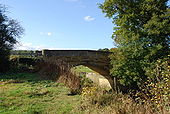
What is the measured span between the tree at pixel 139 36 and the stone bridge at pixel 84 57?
3.49m

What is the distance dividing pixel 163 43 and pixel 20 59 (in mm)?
14584

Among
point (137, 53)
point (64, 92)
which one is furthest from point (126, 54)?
point (64, 92)

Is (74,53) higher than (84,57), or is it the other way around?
(74,53)

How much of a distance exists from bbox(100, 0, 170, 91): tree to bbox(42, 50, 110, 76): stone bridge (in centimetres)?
349

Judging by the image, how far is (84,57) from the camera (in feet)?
57.6

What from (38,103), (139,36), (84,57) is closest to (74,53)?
(84,57)

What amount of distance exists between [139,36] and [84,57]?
635 cm

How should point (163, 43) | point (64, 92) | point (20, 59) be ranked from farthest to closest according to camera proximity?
1. point (20, 59)
2. point (163, 43)
3. point (64, 92)

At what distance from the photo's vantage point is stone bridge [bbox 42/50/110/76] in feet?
50.2

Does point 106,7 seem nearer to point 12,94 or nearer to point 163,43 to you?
point 163,43

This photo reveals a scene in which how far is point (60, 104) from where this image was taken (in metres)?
5.30

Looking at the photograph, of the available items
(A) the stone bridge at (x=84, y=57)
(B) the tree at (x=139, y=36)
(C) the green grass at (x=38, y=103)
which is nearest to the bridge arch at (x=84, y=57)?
(A) the stone bridge at (x=84, y=57)

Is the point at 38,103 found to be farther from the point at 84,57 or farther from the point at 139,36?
the point at 84,57

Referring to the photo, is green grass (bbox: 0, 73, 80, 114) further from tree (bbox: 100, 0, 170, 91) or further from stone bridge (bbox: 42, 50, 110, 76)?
stone bridge (bbox: 42, 50, 110, 76)
